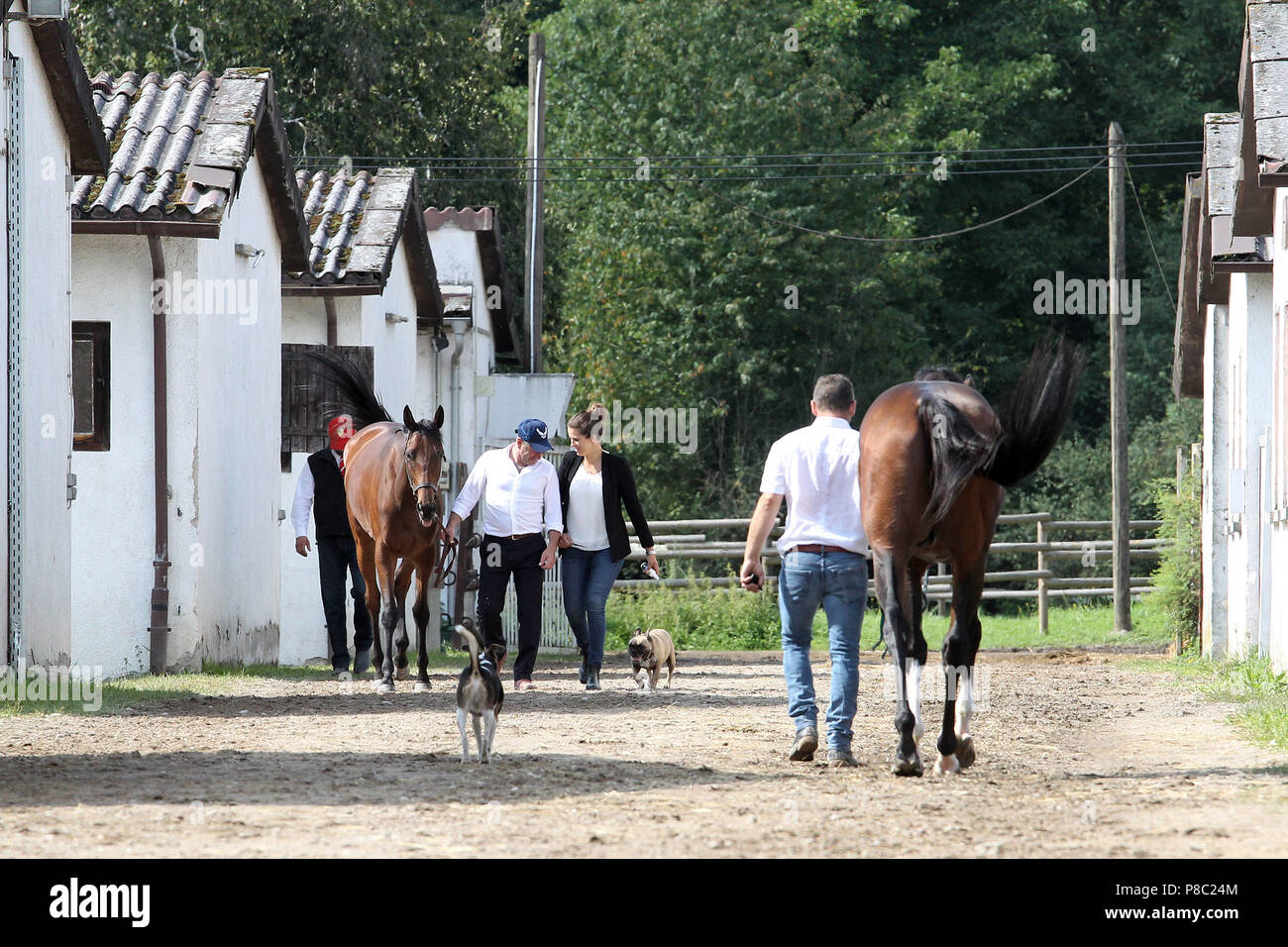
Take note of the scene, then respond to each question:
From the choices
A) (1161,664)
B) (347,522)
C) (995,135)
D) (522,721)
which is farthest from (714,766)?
(995,135)

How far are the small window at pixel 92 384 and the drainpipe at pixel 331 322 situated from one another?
5026 millimetres

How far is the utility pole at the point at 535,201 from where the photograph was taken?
98.9ft

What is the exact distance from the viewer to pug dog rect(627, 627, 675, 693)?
1450 cm

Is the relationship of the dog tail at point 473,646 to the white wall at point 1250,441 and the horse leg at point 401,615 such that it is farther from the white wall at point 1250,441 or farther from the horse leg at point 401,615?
the white wall at point 1250,441

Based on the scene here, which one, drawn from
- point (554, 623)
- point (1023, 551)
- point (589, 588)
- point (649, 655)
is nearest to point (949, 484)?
point (649, 655)

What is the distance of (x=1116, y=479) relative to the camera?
2847 cm

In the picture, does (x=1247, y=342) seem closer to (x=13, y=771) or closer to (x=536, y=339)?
(x=13, y=771)

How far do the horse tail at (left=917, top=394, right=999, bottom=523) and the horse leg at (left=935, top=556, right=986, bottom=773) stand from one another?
1.25 feet

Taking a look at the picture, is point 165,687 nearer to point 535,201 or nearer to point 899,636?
point 899,636

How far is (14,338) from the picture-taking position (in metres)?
13.1

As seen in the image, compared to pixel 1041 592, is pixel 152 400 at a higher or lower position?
higher

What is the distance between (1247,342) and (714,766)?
10386 millimetres

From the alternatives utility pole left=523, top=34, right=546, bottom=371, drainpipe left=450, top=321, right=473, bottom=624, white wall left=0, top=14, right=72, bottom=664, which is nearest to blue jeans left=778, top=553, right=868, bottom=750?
white wall left=0, top=14, right=72, bottom=664

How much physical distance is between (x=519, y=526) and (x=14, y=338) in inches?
148
